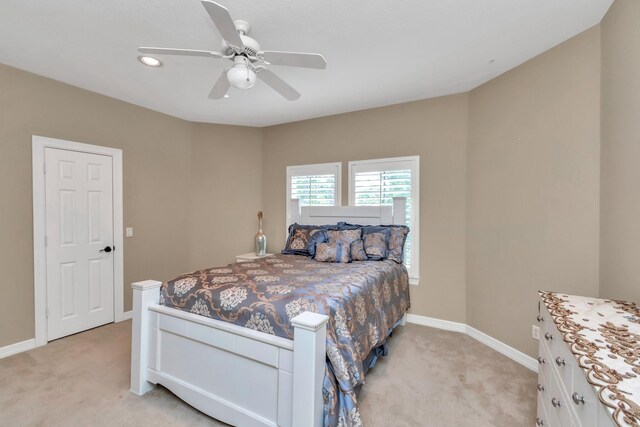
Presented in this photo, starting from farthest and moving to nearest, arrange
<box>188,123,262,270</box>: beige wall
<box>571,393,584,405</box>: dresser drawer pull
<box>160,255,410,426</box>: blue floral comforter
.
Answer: <box>188,123,262,270</box>: beige wall, <box>160,255,410,426</box>: blue floral comforter, <box>571,393,584,405</box>: dresser drawer pull

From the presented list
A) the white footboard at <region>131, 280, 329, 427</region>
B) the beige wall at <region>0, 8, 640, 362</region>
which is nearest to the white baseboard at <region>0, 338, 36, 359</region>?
the beige wall at <region>0, 8, 640, 362</region>

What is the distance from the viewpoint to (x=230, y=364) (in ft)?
6.05

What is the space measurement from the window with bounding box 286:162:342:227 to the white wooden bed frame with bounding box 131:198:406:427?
261 centimetres

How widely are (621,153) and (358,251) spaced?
7.37 feet

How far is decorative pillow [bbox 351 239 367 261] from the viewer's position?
3344 millimetres

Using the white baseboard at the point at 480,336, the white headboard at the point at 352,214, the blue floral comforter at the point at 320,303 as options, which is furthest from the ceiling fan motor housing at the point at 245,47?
the white baseboard at the point at 480,336

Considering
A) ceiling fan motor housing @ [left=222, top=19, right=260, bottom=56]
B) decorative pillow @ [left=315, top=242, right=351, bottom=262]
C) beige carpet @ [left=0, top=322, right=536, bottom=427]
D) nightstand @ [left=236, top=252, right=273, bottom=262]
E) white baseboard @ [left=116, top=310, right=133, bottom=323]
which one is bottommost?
beige carpet @ [left=0, top=322, right=536, bottom=427]

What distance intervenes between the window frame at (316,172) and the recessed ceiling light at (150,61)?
2272 mm

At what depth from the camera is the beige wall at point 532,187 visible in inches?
89.7

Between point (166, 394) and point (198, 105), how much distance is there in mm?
3271

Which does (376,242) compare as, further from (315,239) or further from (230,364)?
(230,364)

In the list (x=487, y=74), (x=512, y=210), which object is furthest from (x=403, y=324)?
(x=487, y=74)

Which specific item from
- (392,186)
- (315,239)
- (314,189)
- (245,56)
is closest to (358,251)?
(315,239)

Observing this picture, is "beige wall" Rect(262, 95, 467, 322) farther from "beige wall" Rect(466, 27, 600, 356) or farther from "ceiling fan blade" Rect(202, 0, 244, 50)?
"ceiling fan blade" Rect(202, 0, 244, 50)
